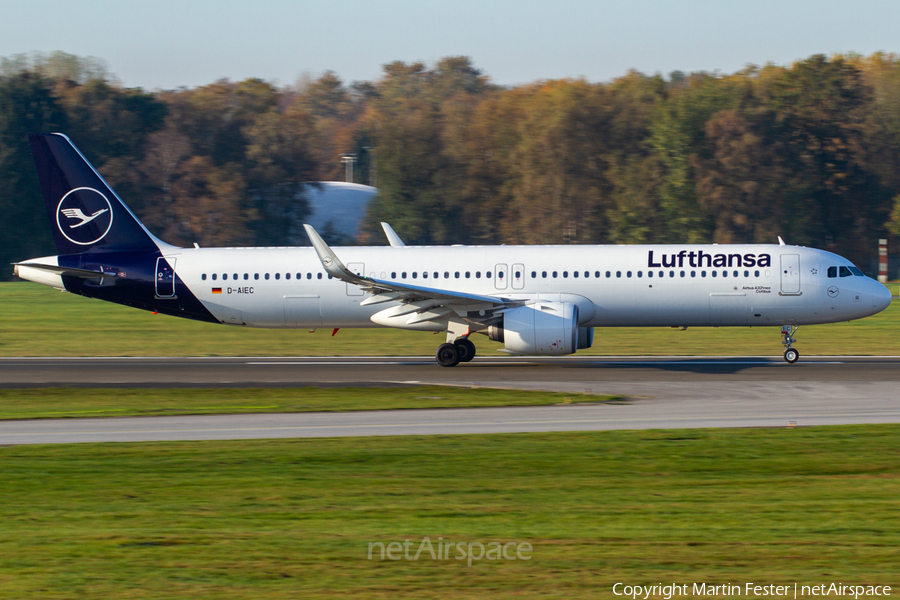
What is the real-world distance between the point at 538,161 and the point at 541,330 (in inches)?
2059

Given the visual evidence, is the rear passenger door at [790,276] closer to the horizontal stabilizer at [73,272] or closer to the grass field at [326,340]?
the grass field at [326,340]

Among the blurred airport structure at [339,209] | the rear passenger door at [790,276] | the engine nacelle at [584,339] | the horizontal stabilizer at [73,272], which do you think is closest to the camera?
the engine nacelle at [584,339]

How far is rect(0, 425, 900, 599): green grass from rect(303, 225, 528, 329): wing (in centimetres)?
1007

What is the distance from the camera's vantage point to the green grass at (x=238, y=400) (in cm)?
1958

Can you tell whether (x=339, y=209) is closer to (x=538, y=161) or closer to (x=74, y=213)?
(x=538, y=161)

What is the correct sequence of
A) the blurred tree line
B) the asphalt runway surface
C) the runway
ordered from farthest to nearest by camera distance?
the blurred tree line < the runway < the asphalt runway surface

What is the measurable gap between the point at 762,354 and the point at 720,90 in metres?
48.3

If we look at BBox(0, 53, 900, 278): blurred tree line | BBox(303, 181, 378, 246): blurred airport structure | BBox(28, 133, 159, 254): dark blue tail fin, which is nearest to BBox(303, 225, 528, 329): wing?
BBox(28, 133, 159, 254): dark blue tail fin

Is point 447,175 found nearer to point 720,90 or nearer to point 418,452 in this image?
point 720,90

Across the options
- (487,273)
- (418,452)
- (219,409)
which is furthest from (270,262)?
(418,452)

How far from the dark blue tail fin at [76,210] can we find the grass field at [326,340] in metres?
4.84

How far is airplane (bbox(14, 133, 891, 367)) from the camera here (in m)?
26.9

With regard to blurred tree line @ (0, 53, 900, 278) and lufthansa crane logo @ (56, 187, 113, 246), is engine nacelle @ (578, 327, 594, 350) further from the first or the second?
blurred tree line @ (0, 53, 900, 278)

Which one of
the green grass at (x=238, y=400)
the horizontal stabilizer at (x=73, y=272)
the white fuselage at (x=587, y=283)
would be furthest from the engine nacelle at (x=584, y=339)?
the horizontal stabilizer at (x=73, y=272)
